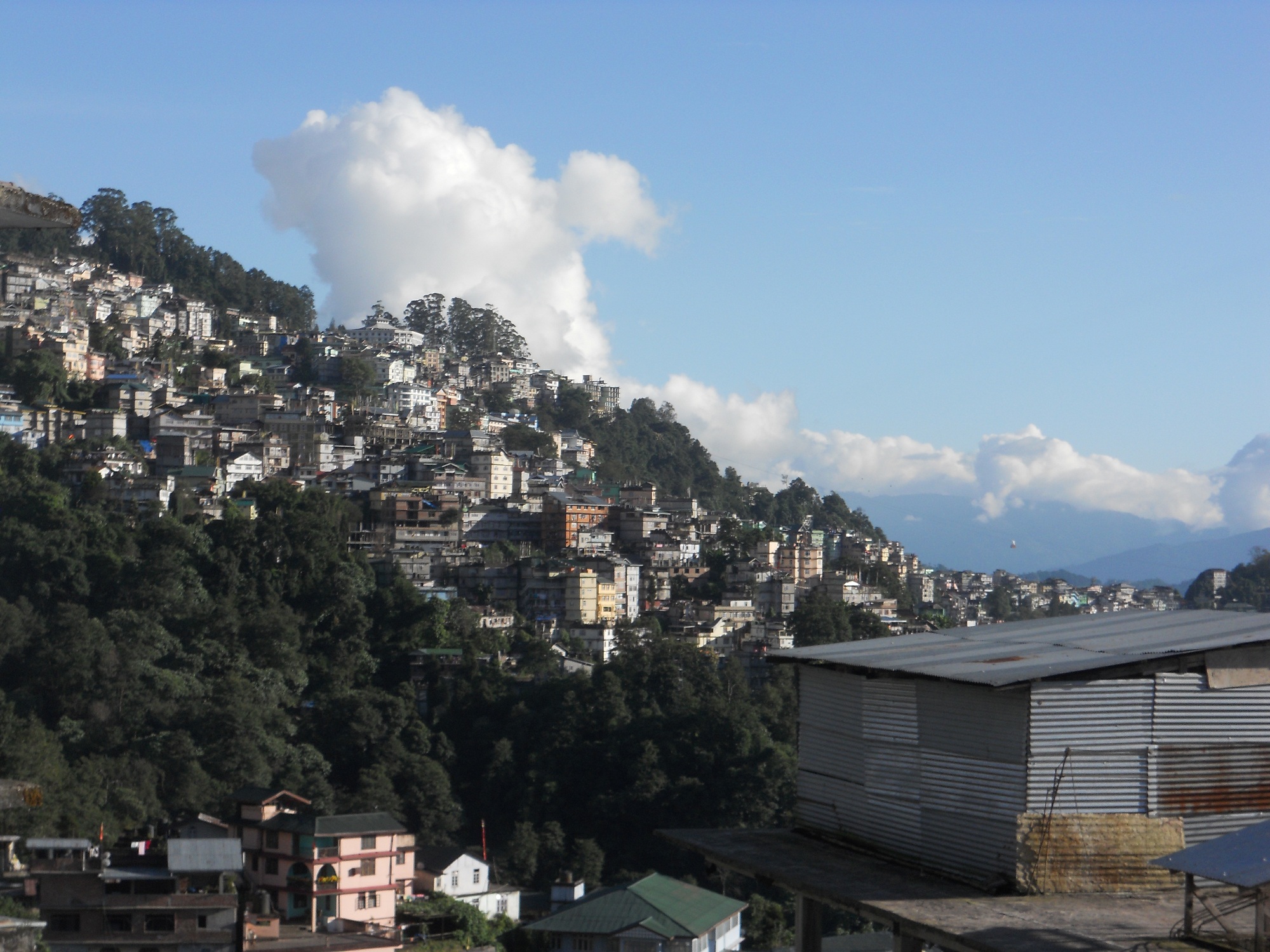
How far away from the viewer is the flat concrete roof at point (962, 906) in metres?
3.95

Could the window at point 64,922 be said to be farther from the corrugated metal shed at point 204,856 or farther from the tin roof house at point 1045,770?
the tin roof house at point 1045,770

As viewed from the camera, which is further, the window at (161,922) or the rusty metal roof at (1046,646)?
the window at (161,922)

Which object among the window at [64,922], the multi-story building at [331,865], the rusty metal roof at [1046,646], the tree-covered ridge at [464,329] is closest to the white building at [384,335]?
the tree-covered ridge at [464,329]

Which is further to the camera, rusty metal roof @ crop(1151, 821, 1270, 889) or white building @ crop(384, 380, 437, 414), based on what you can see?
white building @ crop(384, 380, 437, 414)

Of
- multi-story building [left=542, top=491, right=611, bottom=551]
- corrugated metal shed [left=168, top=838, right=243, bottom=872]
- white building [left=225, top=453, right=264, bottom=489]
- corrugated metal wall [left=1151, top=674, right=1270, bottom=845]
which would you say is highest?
white building [left=225, top=453, right=264, bottom=489]

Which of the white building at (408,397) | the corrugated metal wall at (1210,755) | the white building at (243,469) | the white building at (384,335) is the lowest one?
the corrugated metal wall at (1210,755)

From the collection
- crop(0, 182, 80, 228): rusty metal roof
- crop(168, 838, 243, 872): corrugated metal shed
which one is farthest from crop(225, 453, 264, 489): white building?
crop(0, 182, 80, 228): rusty metal roof

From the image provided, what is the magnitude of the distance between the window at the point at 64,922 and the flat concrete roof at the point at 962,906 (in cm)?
1729

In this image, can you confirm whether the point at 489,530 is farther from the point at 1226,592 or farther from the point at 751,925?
the point at 1226,592

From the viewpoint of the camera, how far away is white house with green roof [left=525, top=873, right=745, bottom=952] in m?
22.1

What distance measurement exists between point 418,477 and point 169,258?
36.7m

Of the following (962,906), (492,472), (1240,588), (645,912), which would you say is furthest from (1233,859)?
(1240,588)

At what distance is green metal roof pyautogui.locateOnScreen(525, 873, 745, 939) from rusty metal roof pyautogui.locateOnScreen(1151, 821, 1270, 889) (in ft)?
Answer: 62.3

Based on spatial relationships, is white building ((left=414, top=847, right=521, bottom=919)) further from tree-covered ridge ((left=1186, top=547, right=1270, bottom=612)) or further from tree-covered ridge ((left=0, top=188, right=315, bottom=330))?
tree-covered ridge ((left=0, top=188, right=315, bottom=330))
